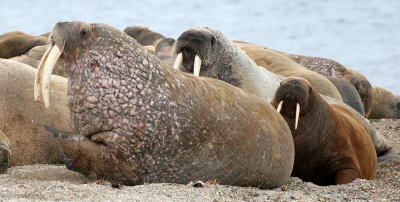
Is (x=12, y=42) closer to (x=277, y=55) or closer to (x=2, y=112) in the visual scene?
(x=277, y=55)

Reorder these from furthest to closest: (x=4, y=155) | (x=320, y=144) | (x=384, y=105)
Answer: (x=384, y=105) → (x=320, y=144) → (x=4, y=155)

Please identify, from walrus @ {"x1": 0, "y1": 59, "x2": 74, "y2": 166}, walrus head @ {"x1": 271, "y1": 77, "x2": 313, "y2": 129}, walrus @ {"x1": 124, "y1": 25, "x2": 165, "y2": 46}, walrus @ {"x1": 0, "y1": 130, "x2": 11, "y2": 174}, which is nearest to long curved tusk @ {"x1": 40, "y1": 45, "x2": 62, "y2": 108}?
walrus @ {"x1": 0, "y1": 130, "x2": 11, "y2": 174}

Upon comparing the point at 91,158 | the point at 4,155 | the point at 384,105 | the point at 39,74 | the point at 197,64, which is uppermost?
the point at 39,74

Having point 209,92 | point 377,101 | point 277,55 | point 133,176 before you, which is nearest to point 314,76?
point 277,55

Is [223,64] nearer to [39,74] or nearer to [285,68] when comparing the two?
[285,68]

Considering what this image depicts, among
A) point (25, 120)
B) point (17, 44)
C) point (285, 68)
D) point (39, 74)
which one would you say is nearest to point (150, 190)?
point (39, 74)

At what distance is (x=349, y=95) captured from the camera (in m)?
Answer: 10.4

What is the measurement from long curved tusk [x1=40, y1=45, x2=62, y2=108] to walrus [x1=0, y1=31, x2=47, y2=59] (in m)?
6.21

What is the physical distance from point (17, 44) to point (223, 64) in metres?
4.73

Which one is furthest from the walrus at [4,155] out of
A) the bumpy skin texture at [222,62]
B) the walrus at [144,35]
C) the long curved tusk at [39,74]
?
the walrus at [144,35]

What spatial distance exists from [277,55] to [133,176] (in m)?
6.10

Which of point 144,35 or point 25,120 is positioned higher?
point 25,120

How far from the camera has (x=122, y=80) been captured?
441 centimetres

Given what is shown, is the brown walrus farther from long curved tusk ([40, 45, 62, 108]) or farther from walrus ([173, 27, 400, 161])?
long curved tusk ([40, 45, 62, 108])
